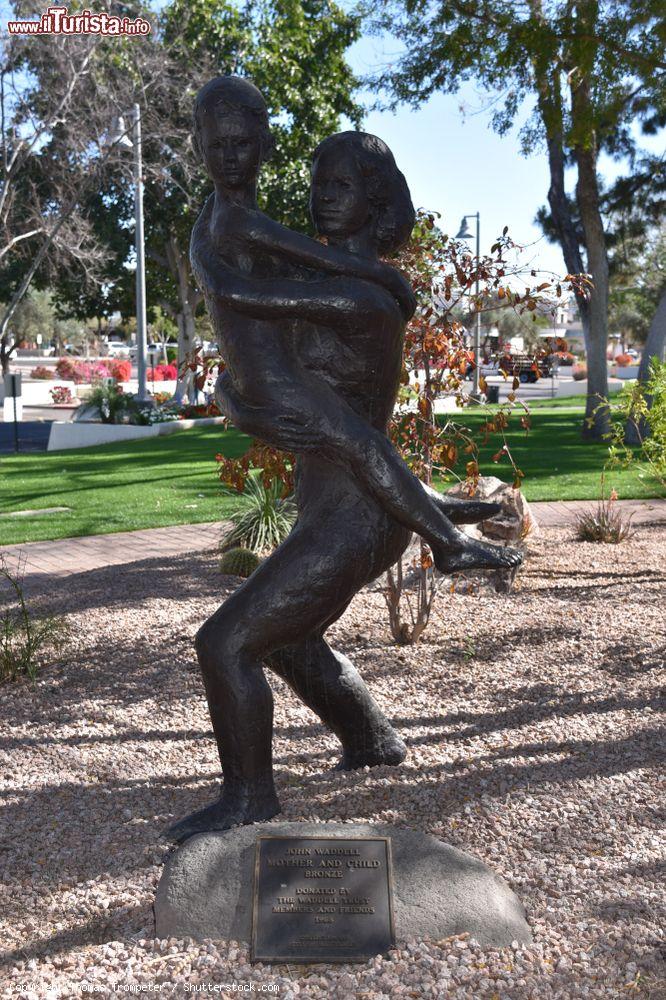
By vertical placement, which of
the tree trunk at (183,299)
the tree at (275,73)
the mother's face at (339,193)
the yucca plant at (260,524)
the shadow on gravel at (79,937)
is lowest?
the shadow on gravel at (79,937)

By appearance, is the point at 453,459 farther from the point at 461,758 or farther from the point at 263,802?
the point at 263,802

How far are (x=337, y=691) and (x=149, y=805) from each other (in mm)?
1031

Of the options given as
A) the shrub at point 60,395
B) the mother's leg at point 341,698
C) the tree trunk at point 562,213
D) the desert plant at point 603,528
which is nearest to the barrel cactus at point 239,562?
the desert plant at point 603,528

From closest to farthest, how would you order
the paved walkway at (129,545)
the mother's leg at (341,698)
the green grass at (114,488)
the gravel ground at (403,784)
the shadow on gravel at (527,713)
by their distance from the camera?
the gravel ground at (403,784), the mother's leg at (341,698), the shadow on gravel at (527,713), the paved walkway at (129,545), the green grass at (114,488)

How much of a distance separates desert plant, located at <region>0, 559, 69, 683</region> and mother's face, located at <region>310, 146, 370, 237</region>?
3.05 m

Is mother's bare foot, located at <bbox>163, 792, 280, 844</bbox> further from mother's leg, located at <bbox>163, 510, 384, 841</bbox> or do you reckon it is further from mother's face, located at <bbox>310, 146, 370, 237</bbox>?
mother's face, located at <bbox>310, 146, 370, 237</bbox>

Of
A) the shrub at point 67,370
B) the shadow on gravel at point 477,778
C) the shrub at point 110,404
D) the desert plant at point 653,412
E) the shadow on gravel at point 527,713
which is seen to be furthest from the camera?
the shrub at point 67,370

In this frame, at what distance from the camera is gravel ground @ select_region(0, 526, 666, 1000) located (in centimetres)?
280

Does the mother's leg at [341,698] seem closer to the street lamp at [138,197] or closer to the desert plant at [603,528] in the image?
the desert plant at [603,528]

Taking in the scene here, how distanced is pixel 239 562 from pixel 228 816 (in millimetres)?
4844

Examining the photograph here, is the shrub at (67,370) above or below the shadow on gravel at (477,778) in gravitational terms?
above

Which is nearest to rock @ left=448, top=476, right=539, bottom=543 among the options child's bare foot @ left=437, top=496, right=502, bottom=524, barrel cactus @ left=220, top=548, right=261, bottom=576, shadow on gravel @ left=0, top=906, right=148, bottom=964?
barrel cactus @ left=220, top=548, right=261, bottom=576

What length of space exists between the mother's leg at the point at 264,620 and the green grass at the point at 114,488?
7.26 metres

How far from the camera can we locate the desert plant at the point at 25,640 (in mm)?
5637
